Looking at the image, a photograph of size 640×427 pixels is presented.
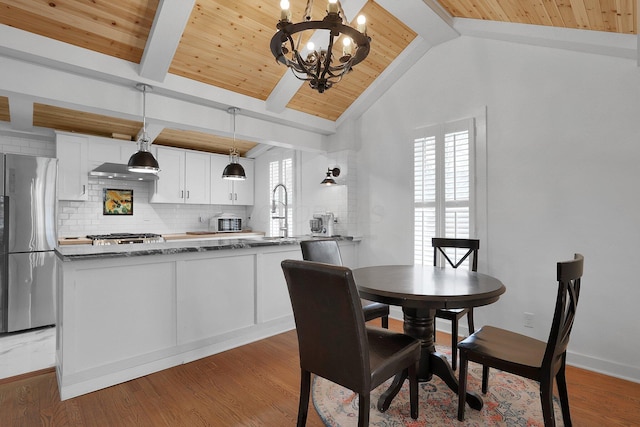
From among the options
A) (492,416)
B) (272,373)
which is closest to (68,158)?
(272,373)

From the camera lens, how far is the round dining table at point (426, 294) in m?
1.78

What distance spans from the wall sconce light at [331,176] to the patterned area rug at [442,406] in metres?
2.40

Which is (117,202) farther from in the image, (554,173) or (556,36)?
(556,36)

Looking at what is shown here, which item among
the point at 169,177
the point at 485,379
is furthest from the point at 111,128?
the point at 485,379

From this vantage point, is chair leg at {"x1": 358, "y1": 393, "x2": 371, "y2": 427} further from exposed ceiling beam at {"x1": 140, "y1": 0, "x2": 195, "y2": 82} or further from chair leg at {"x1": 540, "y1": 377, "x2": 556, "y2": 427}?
exposed ceiling beam at {"x1": 140, "y1": 0, "x2": 195, "y2": 82}

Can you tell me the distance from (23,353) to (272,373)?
2341mm

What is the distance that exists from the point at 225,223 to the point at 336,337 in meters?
4.91

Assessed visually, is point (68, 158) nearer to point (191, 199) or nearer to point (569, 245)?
point (191, 199)

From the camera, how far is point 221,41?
9.45ft

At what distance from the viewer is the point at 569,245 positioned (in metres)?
2.78

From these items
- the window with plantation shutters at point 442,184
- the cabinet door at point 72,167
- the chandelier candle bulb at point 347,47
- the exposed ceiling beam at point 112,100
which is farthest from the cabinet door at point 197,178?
the chandelier candle bulb at point 347,47

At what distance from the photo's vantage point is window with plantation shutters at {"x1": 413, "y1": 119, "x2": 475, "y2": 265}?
335 centimetres

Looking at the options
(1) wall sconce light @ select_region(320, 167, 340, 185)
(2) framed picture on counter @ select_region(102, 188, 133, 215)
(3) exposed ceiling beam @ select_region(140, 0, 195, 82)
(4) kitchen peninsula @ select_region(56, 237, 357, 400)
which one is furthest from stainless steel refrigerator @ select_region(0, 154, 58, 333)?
(1) wall sconce light @ select_region(320, 167, 340, 185)

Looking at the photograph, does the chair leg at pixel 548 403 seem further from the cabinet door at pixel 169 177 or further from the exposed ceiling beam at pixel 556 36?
the cabinet door at pixel 169 177
